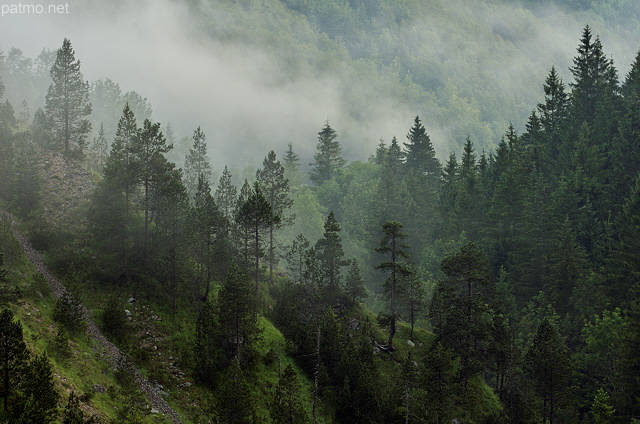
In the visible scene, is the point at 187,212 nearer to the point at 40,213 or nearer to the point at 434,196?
the point at 40,213

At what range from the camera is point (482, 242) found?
227ft

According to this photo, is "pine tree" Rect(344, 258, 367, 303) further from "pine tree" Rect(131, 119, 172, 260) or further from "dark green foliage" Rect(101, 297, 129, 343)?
"dark green foliage" Rect(101, 297, 129, 343)

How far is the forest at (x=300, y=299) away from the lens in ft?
103

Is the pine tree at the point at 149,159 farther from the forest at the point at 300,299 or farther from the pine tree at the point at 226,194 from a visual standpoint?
the pine tree at the point at 226,194

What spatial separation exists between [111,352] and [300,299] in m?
22.9

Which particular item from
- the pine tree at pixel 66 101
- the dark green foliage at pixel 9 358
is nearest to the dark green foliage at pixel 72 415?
the dark green foliage at pixel 9 358

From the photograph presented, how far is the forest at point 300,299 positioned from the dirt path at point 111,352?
20 cm

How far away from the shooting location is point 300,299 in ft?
170

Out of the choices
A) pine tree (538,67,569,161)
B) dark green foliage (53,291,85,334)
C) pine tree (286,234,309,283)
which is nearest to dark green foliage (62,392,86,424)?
dark green foliage (53,291,85,334)

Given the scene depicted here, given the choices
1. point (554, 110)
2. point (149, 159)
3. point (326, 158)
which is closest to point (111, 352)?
point (149, 159)

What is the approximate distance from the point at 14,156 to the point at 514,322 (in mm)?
69218

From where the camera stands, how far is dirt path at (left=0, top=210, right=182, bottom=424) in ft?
101

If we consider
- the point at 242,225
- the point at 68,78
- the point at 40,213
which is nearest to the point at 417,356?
the point at 242,225

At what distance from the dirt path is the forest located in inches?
7.7
